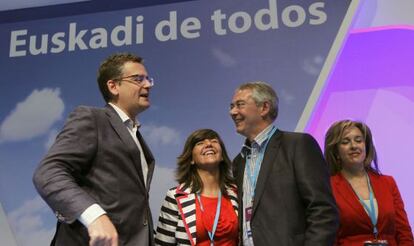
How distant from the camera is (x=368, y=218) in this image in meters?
2.56

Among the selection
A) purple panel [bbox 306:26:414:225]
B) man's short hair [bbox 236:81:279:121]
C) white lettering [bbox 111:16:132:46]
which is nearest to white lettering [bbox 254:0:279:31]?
purple panel [bbox 306:26:414:225]

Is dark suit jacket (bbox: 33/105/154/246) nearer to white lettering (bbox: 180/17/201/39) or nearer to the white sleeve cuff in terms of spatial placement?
the white sleeve cuff

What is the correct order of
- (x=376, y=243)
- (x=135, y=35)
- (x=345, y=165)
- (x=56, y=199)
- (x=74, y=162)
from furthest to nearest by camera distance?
(x=135, y=35) < (x=345, y=165) < (x=376, y=243) < (x=74, y=162) < (x=56, y=199)

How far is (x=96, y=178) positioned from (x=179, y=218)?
0.98 meters

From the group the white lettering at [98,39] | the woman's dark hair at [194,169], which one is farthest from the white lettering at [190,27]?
the woman's dark hair at [194,169]

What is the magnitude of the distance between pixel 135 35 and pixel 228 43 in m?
0.85

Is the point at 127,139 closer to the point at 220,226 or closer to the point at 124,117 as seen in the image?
the point at 124,117

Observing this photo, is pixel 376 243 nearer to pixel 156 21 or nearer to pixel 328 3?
pixel 328 3

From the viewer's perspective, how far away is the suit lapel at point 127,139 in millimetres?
1787

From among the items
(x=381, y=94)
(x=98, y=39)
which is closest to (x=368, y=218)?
(x=381, y=94)

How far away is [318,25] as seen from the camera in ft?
12.5

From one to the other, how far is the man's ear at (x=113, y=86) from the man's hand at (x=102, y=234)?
83 centimetres

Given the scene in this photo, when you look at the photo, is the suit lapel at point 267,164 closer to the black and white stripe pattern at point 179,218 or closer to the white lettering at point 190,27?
the black and white stripe pattern at point 179,218

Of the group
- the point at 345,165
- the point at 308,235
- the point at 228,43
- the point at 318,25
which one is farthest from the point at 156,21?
the point at 308,235
